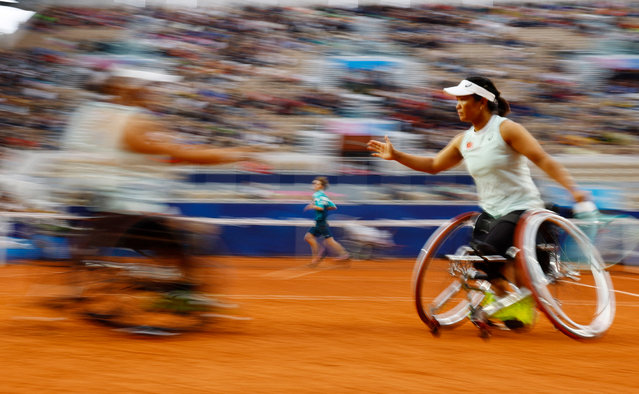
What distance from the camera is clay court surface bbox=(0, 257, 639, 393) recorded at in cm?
375

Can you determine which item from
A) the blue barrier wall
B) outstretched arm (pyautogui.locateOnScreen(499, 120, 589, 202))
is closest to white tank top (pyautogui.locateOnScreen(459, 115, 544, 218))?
outstretched arm (pyautogui.locateOnScreen(499, 120, 589, 202))

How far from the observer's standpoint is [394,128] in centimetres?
1677

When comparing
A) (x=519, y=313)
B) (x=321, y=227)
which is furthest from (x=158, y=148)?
(x=321, y=227)

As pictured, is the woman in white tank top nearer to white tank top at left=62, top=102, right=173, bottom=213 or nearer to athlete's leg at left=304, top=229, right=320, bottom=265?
white tank top at left=62, top=102, right=173, bottom=213

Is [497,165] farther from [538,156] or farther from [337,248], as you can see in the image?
[337,248]

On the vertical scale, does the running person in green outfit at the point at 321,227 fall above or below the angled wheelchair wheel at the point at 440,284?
below

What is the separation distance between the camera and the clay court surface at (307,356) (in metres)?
3.75

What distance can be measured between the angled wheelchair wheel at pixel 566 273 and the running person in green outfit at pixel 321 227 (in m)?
7.19

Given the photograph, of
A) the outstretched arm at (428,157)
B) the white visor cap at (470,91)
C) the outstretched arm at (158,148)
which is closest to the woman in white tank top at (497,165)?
the white visor cap at (470,91)

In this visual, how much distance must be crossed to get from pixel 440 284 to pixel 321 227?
6.95 metres

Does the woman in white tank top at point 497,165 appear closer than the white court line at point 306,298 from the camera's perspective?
Yes

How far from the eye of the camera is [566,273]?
17.2 feet

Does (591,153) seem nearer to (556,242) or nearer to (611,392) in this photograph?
(556,242)

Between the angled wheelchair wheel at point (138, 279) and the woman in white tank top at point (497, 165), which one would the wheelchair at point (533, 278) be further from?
the angled wheelchair wheel at point (138, 279)
